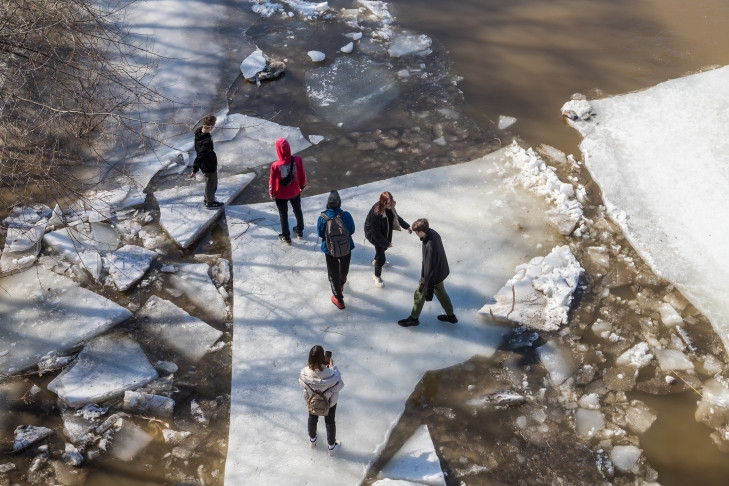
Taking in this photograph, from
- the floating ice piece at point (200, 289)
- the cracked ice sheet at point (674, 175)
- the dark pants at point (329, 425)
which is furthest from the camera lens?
the cracked ice sheet at point (674, 175)

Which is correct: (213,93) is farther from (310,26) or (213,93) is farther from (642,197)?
(642,197)

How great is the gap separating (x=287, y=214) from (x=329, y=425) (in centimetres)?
293

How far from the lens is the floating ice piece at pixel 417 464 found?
5184 millimetres

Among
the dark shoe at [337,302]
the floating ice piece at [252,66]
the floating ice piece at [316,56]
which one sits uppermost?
the floating ice piece at [316,56]

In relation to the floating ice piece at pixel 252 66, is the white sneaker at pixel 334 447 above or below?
below

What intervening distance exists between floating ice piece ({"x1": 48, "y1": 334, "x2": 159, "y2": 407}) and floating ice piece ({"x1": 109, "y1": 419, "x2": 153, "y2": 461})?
0.41 metres

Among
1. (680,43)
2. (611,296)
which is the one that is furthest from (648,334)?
(680,43)

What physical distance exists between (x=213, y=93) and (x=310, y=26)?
2960 mm

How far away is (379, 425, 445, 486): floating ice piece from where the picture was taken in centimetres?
518

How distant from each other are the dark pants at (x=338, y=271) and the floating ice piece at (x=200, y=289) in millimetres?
1362

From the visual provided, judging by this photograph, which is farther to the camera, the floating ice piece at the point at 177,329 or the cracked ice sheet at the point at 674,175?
the cracked ice sheet at the point at 674,175

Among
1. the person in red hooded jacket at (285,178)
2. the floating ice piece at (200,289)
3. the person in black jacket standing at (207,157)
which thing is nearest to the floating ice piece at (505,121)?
the person in red hooded jacket at (285,178)

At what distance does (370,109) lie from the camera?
947 centimetres

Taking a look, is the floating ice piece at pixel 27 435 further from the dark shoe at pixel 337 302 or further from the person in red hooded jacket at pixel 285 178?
the person in red hooded jacket at pixel 285 178
